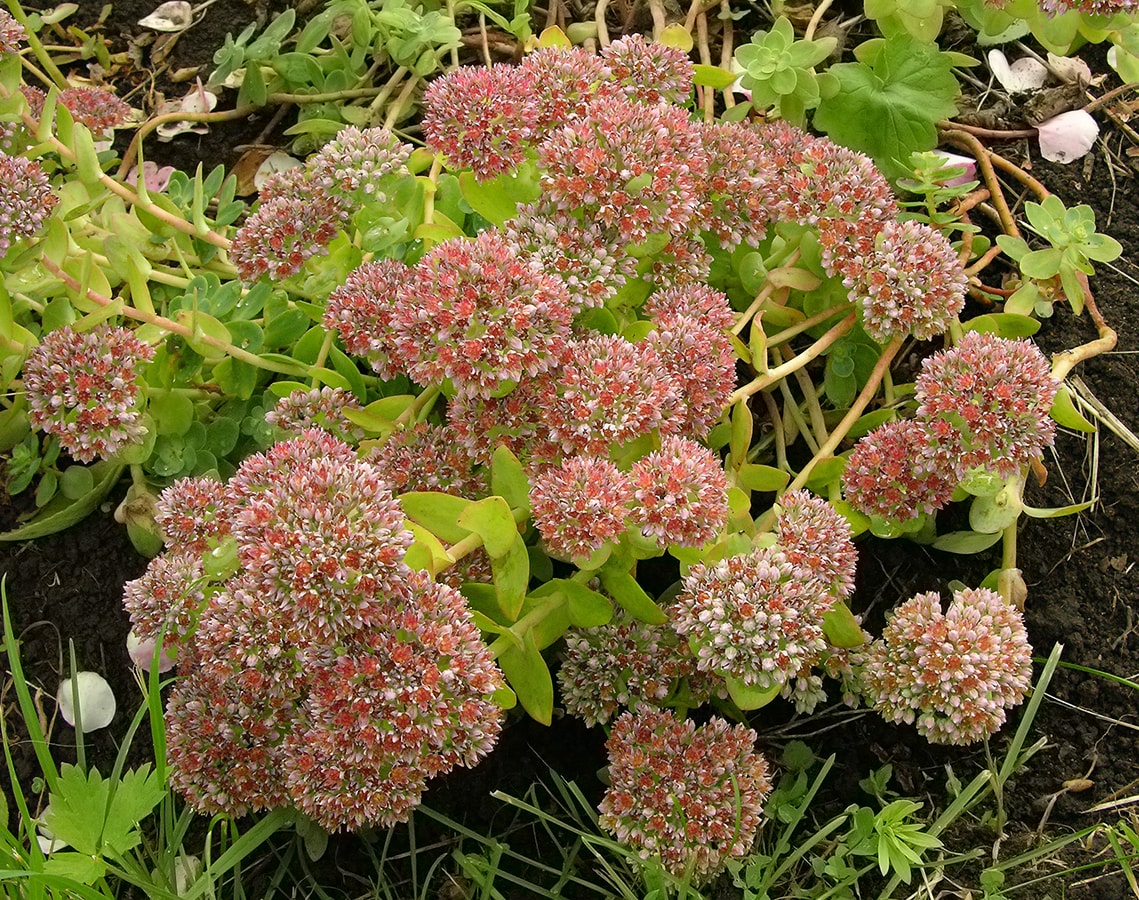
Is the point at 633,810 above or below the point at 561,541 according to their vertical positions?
below

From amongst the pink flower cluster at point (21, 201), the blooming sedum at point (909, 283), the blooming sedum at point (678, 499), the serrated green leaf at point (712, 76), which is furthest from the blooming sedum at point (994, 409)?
the pink flower cluster at point (21, 201)

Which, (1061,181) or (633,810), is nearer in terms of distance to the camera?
(633,810)

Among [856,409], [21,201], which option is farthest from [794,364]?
[21,201]

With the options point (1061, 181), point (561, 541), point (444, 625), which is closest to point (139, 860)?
point (444, 625)

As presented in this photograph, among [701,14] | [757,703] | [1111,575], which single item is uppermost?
[701,14]

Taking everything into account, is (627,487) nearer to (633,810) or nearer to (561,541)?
(561,541)

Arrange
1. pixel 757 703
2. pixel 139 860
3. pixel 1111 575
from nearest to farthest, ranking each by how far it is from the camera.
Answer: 1. pixel 757 703
2. pixel 139 860
3. pixel 1111 575

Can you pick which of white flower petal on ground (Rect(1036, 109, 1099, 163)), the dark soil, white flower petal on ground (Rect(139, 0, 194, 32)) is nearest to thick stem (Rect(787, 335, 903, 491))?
the dark soil
